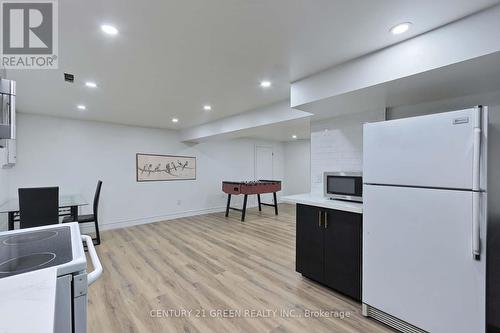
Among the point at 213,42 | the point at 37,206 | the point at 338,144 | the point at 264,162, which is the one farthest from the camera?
the point at 264,162

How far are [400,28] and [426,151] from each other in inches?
34.9

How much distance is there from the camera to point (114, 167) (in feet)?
16.4

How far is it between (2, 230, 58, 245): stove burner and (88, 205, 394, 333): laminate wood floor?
981mm

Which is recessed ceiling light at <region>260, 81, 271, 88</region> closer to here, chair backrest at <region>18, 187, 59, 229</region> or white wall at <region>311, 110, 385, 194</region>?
white wall at <region>311, 110, 385, 194</region>

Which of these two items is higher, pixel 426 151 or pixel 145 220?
pixel 426 151

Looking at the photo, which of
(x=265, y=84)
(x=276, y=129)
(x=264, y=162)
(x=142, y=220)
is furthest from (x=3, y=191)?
(x=264, y=162)

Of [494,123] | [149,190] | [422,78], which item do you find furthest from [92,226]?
[494,123]

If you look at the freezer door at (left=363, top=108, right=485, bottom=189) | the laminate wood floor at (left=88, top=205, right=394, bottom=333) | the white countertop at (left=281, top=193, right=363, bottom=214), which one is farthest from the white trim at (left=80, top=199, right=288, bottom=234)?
the freezer door at (left=363, top=108, right=485, bottom=189)

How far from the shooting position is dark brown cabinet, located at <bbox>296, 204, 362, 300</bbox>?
2.15 m

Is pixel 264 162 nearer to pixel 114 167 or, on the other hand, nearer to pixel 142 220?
pixel 142 220

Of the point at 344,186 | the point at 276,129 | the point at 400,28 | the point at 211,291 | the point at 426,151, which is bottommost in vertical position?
the point at 211,291

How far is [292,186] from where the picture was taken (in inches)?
326

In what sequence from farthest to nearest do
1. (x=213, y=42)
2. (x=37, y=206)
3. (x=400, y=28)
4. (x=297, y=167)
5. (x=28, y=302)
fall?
(x=297, y=167)
(x=37, y=206)
(x=213, y=42)
(x=400, y=28)
(x=28, y=302)

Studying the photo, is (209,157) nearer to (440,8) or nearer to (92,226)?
(92,226)
